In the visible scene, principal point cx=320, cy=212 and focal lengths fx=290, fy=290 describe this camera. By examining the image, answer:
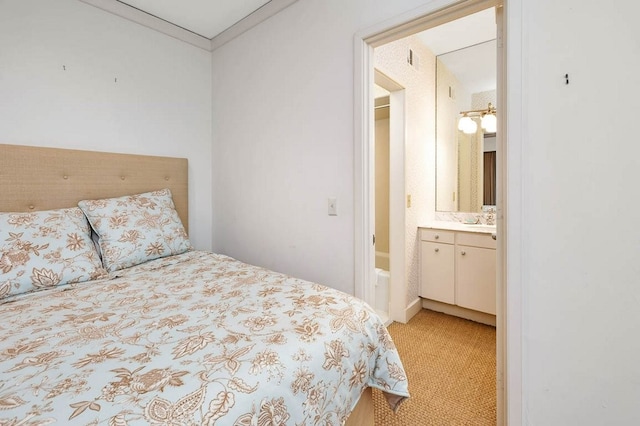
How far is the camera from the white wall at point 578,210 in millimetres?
1009

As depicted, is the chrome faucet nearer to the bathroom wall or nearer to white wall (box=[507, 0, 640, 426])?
the bathroom wall

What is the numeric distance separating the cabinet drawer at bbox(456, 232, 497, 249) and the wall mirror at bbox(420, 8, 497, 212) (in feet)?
1.49

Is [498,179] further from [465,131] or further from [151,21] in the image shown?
[151,21]

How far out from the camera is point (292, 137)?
203 cm

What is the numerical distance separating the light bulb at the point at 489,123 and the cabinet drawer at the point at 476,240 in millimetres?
1109

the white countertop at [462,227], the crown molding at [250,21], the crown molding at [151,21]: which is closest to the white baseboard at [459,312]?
the white countertop at [462,227]

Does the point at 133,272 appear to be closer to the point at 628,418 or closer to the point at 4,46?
the point at 4,46

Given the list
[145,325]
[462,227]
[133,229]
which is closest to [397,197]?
[462,227]

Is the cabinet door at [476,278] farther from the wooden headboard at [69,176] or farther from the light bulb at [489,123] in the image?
the wooden headboard at [69,176]

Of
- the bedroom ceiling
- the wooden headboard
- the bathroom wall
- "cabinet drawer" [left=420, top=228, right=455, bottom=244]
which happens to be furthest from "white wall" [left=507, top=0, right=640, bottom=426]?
the bathroom wall

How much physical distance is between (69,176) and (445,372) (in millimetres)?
2758

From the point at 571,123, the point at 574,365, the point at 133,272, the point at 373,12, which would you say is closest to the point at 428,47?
the point at 373,12

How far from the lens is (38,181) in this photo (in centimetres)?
173

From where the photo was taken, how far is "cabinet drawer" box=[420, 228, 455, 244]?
2.74 metres
